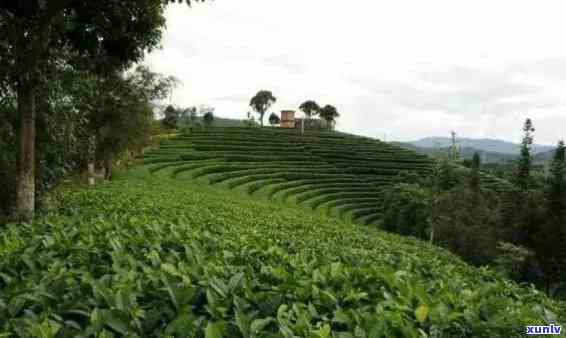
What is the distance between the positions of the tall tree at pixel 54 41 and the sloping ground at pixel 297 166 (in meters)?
19.3

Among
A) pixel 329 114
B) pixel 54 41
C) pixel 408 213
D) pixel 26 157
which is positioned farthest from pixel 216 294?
pixel 329 114

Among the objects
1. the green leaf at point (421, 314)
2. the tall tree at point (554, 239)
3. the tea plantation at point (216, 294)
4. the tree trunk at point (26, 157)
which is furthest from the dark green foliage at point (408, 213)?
the green leaf at point (421, 314)

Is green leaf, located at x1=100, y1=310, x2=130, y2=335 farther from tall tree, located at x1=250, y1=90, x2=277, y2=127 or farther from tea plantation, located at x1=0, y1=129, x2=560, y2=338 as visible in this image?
tall tree, located at x1=250, y1=90, x2=277, y2=127

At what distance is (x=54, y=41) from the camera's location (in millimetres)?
6945

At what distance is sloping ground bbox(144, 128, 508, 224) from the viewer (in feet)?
102

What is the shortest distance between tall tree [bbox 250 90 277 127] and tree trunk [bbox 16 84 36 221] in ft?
284

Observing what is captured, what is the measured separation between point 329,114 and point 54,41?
8416cm

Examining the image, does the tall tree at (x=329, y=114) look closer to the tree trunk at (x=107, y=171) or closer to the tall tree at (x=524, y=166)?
the tall tree at (x=524, y=166)

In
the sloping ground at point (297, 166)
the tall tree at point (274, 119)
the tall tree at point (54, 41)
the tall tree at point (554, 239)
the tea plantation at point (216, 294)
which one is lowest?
the tall tree at point (554, 239)

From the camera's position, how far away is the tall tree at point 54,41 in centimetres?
596

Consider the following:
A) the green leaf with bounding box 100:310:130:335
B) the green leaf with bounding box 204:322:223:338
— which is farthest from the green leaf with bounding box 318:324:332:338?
the green leaf with bounding box 100:310:130:335

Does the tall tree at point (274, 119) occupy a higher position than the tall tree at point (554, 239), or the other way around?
the tall tree at point (274, 119)

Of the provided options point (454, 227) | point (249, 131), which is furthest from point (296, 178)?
point (249, 131)

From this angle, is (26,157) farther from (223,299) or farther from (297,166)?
(297,166)
